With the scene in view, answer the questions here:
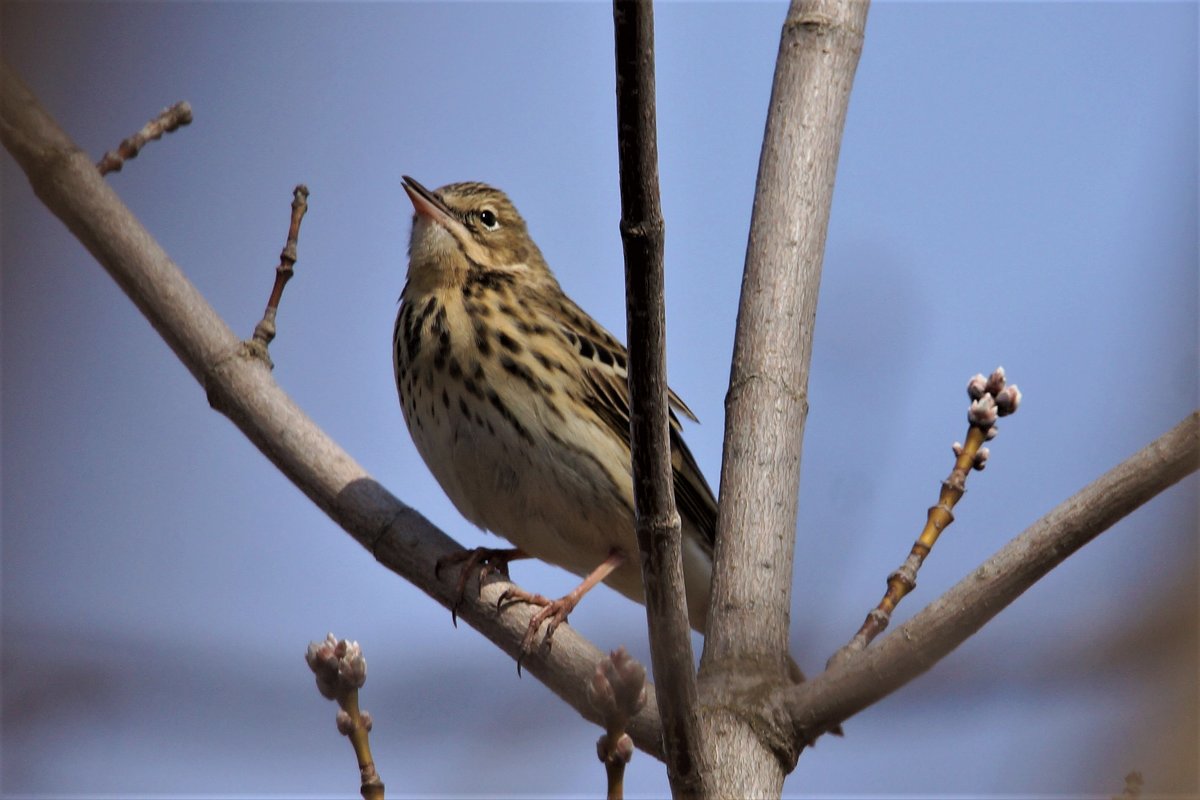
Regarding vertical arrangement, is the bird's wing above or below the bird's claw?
above

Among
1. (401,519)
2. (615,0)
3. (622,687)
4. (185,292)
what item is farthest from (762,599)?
(185,292)

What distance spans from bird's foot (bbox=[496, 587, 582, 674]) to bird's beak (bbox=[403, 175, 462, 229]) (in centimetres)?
218

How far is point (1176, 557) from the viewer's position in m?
2.55

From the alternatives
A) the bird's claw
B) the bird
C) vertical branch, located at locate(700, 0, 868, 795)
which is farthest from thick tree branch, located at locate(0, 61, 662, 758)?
vertical branch, located at locate(700, 0, 868, 795)

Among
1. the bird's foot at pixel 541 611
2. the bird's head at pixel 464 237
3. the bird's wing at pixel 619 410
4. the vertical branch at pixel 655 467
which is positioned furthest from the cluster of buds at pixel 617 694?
the bird's head at pixel 464 237

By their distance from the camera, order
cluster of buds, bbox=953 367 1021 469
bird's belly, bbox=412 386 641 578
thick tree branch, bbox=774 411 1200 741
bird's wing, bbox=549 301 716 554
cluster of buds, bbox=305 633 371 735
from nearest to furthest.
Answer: cluster of buds, bbox=305 633 371 735
thick tree branch, bbox=774 411 1200 741
cluster of buds, bbox=953 367 1021 469
bird's belly, bbox=412 386 641 578
bird's wing, bbox=549 301 716 554

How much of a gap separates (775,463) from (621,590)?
6.26 ft

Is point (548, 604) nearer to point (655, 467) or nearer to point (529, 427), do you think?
point (529, 427)

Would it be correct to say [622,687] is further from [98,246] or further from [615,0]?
[98,246]

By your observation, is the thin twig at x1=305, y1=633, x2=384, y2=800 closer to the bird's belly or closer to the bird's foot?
the bird's foot

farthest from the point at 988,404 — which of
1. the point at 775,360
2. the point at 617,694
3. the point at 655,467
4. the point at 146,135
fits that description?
the point at 146,135

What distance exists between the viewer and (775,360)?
158 inches

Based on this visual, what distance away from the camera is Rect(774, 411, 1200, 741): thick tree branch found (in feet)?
9.39

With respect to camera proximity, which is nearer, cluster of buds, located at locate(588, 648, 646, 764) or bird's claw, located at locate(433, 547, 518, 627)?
cluster of buds, located at locate(588, 648, 646, 764)
